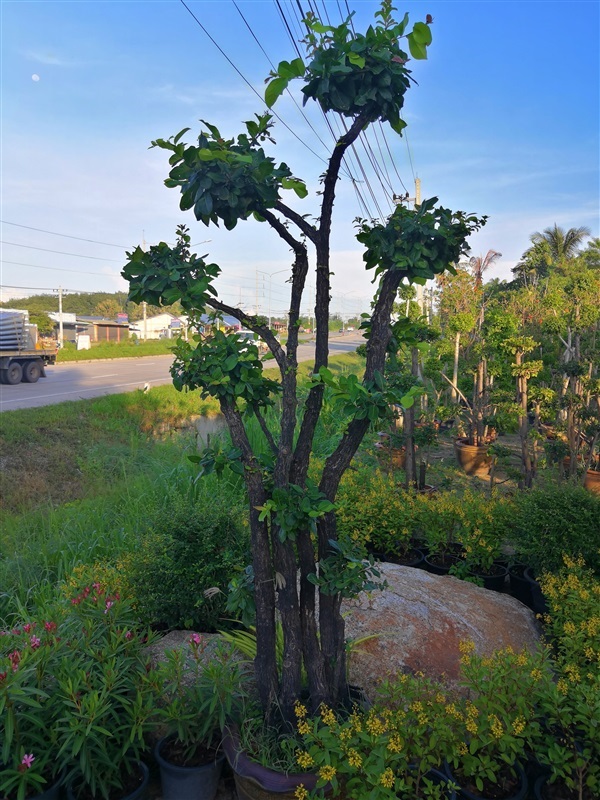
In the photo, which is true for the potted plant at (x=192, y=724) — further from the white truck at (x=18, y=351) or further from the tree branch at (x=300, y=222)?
the white truck at (x=18, y=351)

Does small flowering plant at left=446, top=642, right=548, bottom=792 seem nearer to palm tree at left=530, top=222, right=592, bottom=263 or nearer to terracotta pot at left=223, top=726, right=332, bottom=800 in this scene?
terracotta pot at left=223, top=726, right=332, bottom=800

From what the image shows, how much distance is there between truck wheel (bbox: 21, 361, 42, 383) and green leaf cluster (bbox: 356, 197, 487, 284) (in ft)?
58.0

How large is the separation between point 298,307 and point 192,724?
175 centimetres

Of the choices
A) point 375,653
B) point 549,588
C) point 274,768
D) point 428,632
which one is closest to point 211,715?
point 274,768

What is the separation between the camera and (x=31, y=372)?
58.3ft

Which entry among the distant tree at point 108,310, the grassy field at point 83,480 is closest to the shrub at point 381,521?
the grassy field at point 83,480

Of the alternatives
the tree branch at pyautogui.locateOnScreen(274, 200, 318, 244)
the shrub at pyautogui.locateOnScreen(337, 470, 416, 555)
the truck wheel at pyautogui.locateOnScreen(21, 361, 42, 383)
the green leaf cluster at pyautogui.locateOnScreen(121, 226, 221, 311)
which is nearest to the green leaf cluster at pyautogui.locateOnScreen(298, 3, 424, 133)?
the tree branch at pyautogui.locateOnScreen(274, 200, 318, 244)

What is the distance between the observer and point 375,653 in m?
3.02

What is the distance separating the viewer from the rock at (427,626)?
2965mm

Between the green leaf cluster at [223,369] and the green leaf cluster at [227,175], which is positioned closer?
the green leaf cluster at [227,175]

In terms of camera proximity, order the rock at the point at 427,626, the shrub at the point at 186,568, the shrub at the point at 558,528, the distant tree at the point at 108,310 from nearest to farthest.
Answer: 1. the rock at the point at 427,626
2. the shrub at the point at 186,568
3. the shrub at the point at 558,528
4. the distant tree at the point at 108,310

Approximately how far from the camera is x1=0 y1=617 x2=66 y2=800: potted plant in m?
2.04

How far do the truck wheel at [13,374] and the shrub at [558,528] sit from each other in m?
16.6

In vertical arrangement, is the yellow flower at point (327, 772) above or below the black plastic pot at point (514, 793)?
above
